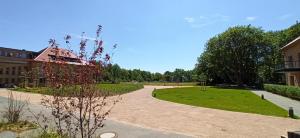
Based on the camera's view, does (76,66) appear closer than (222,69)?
Yes

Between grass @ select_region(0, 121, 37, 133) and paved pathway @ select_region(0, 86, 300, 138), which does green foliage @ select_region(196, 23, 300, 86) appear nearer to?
paved pathway @ select_region(0, 86, 300, 138)

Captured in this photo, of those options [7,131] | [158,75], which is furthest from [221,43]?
[158,75]

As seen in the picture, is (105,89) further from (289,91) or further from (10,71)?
(10,71)

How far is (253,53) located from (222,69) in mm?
6977

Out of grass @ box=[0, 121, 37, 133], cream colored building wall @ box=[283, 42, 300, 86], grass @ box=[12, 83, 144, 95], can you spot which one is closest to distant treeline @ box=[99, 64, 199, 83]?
grass @ box=[12, 83, 144, 95]

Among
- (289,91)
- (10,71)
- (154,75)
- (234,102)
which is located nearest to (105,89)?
(234,102)

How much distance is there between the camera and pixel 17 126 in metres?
9.09

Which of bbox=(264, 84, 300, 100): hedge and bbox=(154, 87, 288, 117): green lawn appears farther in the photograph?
bbox=(264, 84, 300, 100): hedge

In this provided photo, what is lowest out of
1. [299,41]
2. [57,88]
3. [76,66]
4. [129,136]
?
[129,136]

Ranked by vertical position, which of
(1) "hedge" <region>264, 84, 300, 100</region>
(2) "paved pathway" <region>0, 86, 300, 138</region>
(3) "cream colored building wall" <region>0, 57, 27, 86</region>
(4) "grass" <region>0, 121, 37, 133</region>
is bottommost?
(2) "paved pathway" <region>0, 86, 300, 138</region>

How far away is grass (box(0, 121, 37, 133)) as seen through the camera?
8.70m

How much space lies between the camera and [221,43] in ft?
172

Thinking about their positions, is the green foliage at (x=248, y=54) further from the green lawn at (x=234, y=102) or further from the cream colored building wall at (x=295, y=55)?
the green lawn at (x=234, y=102)

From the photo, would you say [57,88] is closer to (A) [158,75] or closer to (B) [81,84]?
(B) [81,84]
